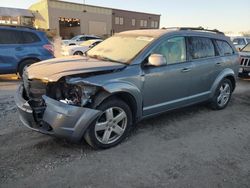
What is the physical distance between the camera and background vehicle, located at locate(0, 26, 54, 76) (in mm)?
8125

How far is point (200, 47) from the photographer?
5078mm

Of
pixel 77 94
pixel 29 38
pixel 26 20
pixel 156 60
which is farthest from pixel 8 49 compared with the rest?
pixel 26 20

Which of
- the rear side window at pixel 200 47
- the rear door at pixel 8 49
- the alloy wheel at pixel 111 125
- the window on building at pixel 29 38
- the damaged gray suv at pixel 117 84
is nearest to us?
the damaged gray suv at pixel 117 84

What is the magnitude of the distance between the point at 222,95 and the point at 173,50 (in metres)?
2.07

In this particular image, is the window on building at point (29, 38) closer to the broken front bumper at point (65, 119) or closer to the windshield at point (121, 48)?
the windshield at point (121, 48)

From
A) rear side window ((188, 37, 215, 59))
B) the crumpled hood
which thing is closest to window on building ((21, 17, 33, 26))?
rear side window ((188, 37, 215, 59))

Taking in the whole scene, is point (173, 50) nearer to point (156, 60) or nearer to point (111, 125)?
point (156, 60)

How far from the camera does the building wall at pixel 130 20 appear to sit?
2021 inches

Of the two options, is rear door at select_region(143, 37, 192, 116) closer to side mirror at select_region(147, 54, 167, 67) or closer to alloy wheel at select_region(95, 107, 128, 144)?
side mirror at select_region(147, 54, 167, 67)

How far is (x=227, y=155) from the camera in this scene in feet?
12.2

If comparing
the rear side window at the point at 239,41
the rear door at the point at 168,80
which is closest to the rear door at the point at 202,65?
the rear door at the point at 168,80

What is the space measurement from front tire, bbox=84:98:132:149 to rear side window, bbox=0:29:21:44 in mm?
6022

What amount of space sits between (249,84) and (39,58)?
7.51 metres

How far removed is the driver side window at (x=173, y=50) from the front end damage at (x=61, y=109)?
1490 mm
